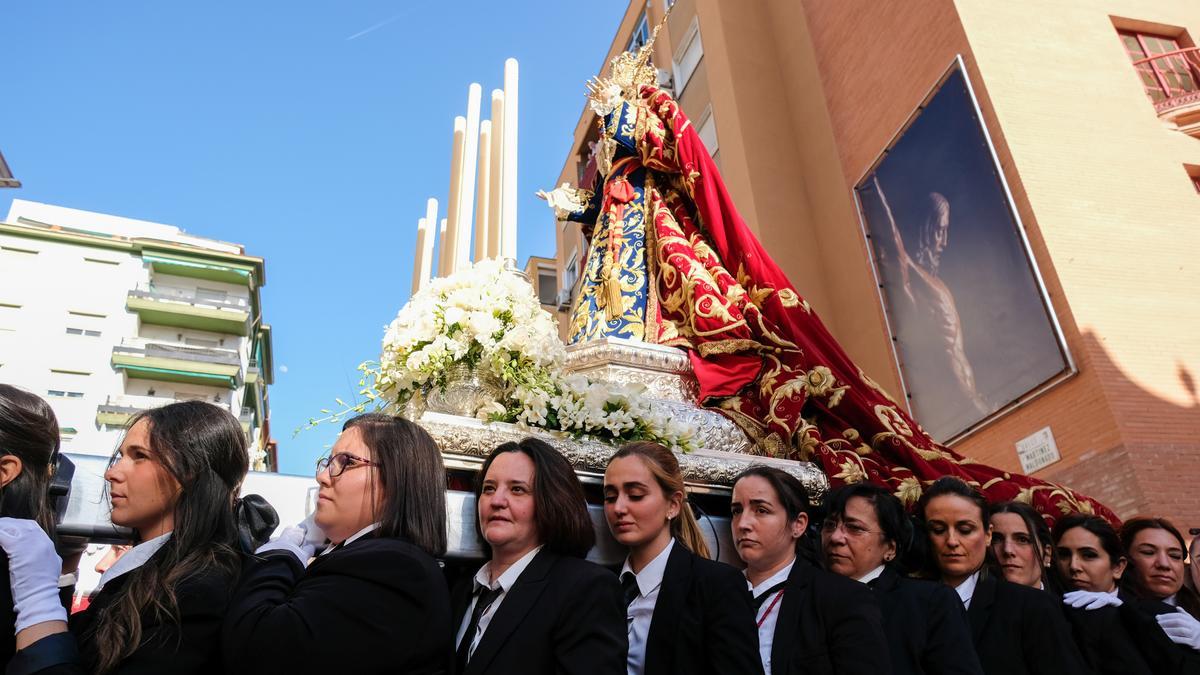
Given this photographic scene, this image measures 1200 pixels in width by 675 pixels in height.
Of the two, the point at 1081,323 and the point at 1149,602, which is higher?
the point at 1081,323

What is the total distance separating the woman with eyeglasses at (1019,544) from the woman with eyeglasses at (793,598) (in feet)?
2.70

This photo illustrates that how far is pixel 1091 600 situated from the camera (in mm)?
2748

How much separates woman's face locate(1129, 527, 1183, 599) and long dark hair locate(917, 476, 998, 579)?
2.24 feet

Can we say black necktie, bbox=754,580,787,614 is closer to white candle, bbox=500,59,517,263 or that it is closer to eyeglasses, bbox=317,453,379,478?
eyeglasses, bbox=317,453,379,478

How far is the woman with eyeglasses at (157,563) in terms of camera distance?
57.9 inches

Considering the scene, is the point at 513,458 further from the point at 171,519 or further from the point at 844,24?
the point at 844,24

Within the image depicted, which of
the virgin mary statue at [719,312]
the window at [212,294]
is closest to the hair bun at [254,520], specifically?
the virgin mary statue at [719,312]

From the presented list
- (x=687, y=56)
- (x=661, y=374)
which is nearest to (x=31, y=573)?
(x=661, y=374)

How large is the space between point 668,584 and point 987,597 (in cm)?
114

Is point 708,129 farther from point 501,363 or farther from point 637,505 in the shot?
point 637,505

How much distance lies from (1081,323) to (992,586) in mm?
5252

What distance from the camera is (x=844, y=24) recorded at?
35.6 feet

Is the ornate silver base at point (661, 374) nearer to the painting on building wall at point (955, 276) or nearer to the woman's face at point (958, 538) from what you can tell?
the woman's face at point (958, 538)

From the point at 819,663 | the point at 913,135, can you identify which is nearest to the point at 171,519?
the point at 819,663
